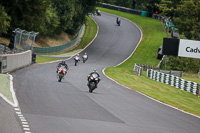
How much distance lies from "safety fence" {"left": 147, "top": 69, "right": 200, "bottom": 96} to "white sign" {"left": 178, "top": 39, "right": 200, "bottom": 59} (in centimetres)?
244

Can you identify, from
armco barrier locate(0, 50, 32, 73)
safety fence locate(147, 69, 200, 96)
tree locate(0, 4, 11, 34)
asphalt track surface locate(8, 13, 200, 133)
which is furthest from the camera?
tree locate(0, 4, 11, 34)

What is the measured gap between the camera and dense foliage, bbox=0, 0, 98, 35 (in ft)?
163

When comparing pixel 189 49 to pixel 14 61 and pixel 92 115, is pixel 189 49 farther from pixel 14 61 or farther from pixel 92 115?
pixel 92 115

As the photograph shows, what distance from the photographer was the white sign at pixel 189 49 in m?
36.8

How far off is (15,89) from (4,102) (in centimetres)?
421

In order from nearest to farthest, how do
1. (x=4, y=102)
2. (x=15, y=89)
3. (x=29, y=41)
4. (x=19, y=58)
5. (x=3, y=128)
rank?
(x=3, y=128) < (x=4, y=102) < (x=15, y=89) < (x=19, y=58) < (x=29, y=41)

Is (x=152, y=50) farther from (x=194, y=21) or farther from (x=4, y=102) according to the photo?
(x=4, y=102)

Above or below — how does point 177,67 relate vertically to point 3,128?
below

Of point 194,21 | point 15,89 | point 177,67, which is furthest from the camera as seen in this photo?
point 194,21

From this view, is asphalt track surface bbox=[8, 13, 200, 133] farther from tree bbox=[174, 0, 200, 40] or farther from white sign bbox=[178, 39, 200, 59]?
tree bbox=[174, 0, 200, 40]

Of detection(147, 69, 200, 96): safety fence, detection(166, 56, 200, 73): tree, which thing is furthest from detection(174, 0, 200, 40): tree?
detection(147, 69, 200, 96): safety fence

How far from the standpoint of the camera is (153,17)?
10144 centimetres

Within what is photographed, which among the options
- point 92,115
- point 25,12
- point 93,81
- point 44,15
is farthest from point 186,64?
point 92,115

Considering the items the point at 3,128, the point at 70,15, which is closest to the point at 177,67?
the point at 70,15
